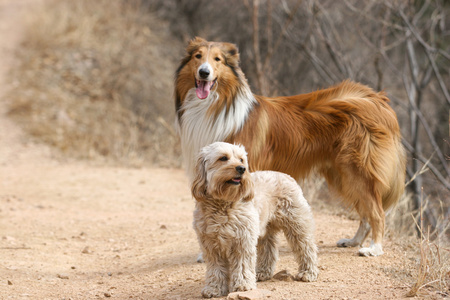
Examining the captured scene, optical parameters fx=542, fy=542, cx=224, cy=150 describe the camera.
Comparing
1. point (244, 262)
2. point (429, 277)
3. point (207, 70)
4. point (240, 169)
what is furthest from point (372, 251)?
point (207, 70)

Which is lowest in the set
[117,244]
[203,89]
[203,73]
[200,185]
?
[117,244]

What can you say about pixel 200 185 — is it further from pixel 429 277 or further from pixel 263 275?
pixel 429 277

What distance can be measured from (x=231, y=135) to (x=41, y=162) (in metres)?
7.58

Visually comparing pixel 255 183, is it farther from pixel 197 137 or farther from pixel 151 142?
pixel 151 142

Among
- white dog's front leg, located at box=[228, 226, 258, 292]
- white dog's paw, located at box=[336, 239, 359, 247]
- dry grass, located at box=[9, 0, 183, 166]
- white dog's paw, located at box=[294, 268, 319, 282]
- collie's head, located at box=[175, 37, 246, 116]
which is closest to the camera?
A: white dog's front leg, located at box=[228, 226, 258, 292]

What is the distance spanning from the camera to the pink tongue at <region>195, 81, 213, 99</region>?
5.68 metres

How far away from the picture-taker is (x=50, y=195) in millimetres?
9422

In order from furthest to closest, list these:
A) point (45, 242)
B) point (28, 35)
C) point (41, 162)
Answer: point (28, 35), point (41, 162), point (45, 242)

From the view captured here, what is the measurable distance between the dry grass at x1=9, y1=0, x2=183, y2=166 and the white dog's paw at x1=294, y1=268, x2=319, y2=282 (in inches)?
280

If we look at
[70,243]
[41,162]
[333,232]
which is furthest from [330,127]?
[41,162]

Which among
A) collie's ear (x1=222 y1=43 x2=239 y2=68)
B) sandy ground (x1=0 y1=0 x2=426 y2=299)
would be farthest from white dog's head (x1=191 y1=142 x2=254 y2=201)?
collie's ear (x1=222 y1=43 x2=239 y2=68)

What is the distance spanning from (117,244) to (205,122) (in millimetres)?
2279

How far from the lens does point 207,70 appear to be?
554 centimetres

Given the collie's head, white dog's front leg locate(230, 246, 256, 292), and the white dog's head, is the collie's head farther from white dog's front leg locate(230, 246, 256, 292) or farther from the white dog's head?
white dog's front leg locate(230, 246, 256, 292)
